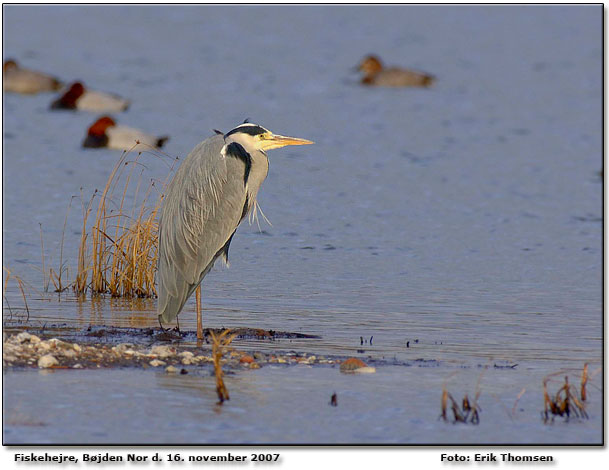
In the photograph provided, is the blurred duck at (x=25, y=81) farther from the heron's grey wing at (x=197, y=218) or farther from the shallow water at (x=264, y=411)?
the shallow water at (x=264, y=411)

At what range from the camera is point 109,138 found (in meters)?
18.6

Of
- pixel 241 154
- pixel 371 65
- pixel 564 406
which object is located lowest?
pixel 564 406

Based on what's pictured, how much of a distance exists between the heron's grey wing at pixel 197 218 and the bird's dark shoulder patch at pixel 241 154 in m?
0.02

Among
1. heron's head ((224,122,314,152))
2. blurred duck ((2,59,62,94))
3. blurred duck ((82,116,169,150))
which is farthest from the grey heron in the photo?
blurred duck ((2,59,62,94))

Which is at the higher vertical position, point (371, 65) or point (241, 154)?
point (371, 65)

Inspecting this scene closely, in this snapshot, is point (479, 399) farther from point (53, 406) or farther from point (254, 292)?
point (254, 292)

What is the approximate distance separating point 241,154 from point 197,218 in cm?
53

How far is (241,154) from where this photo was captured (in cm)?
823

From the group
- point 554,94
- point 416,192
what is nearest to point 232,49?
point 554,94

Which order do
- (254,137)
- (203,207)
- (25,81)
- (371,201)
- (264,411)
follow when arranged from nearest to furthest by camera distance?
(264,411) → (203,207) → (254,137) → (371,201) → (25,81)

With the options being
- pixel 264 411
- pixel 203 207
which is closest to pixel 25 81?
pixel 203 207

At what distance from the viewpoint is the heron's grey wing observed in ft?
26.8

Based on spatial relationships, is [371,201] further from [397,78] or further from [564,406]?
[397,78]

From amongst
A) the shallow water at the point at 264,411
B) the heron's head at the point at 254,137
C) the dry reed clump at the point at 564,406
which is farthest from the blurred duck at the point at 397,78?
the dry reed clump at the point at 564,406
